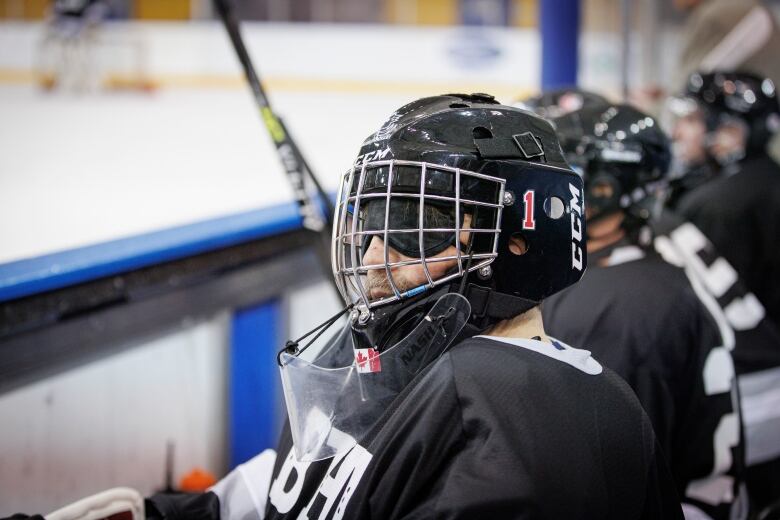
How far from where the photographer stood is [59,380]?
1557 millimetres

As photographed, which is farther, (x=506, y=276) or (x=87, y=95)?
(x=87, y=95)

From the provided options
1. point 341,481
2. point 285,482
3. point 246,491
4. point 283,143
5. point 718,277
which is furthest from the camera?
point 718,277

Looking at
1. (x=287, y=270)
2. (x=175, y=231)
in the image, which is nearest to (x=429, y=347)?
(x=175, y=231)

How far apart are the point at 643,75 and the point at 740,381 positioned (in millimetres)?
3459

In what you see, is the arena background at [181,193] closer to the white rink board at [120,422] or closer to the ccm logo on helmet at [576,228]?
the white rink board at [120,422]

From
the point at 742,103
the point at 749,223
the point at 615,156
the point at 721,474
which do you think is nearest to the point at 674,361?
the point at 721,474

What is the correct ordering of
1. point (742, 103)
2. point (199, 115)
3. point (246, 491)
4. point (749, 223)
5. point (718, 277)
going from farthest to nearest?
1. point (199, 115)
2. point (742, 103)
3. point (749, 223)
4. point (718, 277)
5. point (246, 491)

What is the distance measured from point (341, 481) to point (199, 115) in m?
5.05

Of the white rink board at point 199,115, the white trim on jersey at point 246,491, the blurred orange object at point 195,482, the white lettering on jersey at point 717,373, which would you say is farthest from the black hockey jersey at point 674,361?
the white rink board at point 199,115

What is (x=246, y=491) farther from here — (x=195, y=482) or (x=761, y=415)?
(x=761, y=415)

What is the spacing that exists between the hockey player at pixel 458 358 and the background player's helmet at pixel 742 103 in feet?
6.59

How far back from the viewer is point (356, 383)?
945mm

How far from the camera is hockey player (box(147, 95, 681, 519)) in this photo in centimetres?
80

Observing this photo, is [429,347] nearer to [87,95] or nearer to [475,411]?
[475,411]
